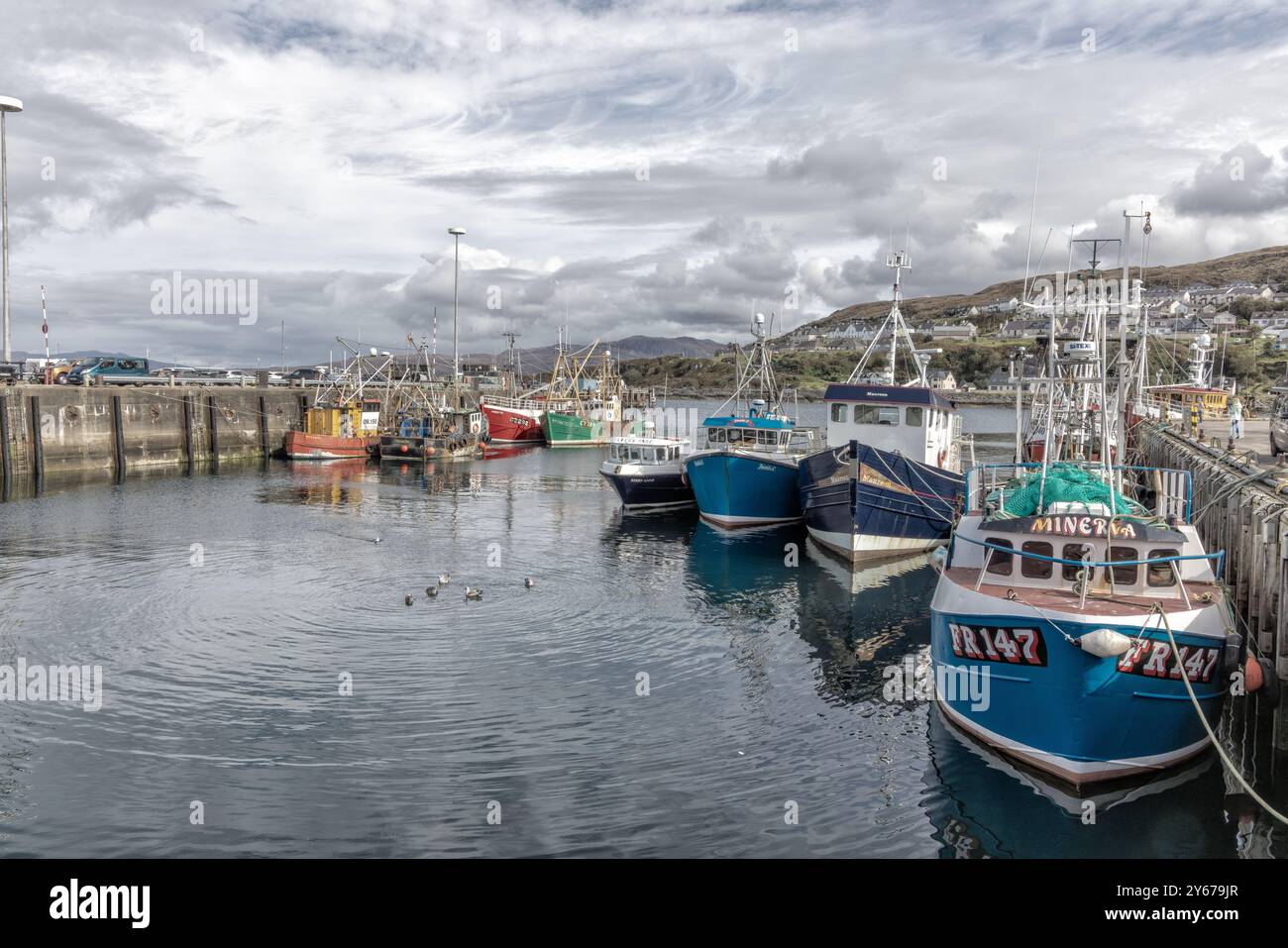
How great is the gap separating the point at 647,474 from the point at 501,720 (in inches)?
1121

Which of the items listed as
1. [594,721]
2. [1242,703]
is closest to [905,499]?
[1242,703]

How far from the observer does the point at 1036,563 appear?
16.0 m

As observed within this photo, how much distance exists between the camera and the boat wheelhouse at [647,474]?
44875 mm

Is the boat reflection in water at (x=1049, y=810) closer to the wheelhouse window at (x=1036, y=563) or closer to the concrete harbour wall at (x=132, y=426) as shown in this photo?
the wheelhouse window at (x=1036, y=563)

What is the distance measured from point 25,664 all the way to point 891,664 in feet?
60.1

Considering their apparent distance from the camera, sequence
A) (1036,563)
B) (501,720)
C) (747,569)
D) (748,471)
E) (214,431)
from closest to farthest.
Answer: (1036,563), (501,720), (747,569), (748,471), (214,431)

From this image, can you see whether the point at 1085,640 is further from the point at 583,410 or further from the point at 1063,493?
the point at 583,410

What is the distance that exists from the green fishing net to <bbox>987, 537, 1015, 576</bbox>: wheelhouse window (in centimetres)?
94

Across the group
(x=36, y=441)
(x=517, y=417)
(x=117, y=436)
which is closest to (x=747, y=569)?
(x=36, y=441)

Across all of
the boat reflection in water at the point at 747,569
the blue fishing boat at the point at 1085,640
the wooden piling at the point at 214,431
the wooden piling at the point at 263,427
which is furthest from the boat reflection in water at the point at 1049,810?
the wooden piling at the point at 263,427

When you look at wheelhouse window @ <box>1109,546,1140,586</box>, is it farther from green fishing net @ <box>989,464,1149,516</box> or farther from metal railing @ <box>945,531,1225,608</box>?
green fishing net @ <box>989,464,1149,516</box>

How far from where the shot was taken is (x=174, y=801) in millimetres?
13375

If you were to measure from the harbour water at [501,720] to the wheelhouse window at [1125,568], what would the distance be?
301 cm
